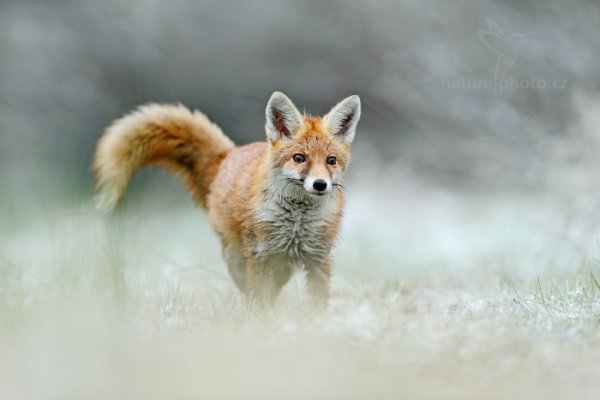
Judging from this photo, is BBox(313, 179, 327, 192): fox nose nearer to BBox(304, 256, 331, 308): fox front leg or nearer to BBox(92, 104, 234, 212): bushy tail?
BBox(304, 256, 331, 308): fox front leg

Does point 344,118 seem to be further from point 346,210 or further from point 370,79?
point 370,79

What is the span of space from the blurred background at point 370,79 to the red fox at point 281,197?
3645mm

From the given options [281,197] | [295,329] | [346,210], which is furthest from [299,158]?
[346,210]

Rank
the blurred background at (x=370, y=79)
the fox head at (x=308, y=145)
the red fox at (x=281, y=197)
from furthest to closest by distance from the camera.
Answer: the blurred background at (x=370, y=79) < the red fox at (x=281, y=197) < the fox head at (x=308, y=145)

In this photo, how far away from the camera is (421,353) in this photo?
3969 millimetres

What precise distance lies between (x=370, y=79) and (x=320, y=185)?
700cm

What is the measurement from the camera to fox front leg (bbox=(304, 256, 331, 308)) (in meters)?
5.45

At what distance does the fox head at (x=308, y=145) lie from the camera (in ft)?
16.9

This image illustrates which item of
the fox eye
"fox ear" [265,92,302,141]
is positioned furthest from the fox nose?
"fox ear" [265,92,302,141]

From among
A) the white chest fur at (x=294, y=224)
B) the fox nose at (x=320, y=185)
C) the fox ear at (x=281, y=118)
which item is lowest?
the white chest fur at (x=294, y=224)

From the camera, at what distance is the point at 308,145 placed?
5.28 meters

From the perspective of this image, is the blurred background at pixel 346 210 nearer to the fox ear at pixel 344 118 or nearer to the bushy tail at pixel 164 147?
the bushy tail at pixel 164 147

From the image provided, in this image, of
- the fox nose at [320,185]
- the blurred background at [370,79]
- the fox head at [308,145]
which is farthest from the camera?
the blurred background at [370,79]

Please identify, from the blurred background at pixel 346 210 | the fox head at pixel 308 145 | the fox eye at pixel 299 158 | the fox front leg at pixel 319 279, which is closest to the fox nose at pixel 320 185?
the fox head at pixel 308 145
